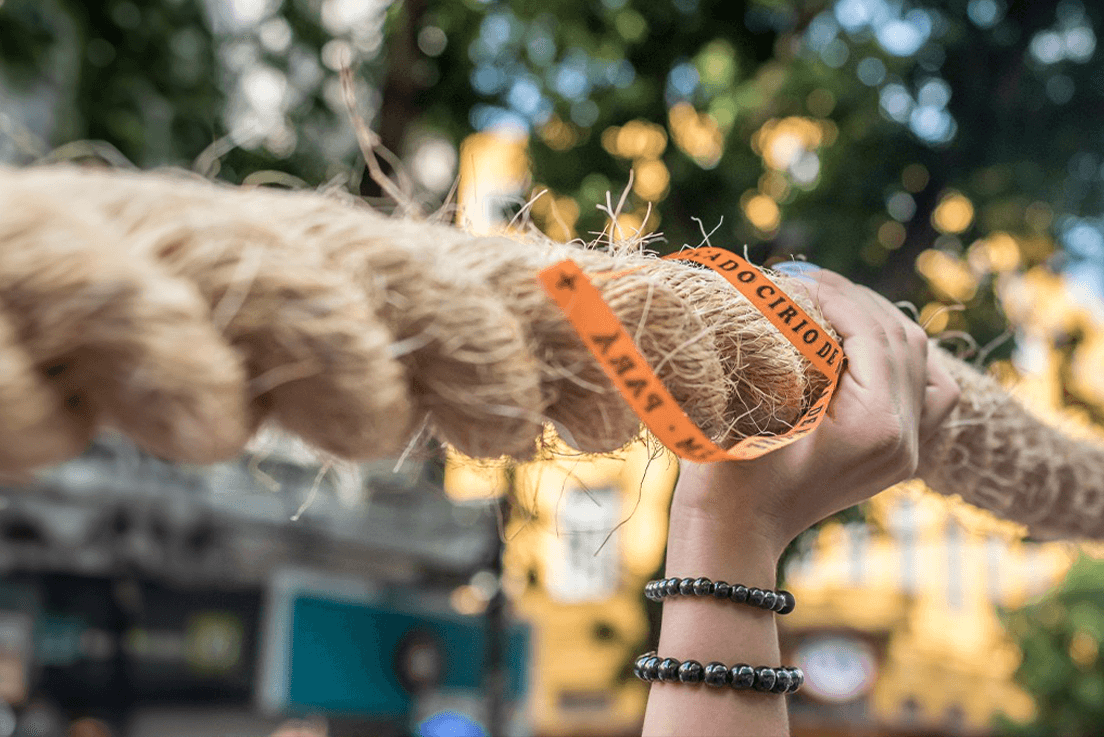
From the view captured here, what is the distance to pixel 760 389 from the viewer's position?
0.79 m

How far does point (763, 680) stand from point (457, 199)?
4.36ft

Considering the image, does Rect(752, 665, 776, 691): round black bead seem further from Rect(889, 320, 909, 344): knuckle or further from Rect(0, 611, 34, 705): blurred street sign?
Rect(0, 611, 34, 705): blurred street sign

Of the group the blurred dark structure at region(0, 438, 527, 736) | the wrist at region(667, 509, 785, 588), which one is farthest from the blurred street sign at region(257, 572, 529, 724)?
the wrist at region(667, 509, 785, 588)

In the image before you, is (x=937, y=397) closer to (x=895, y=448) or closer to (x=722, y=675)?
(x=895, y=448)

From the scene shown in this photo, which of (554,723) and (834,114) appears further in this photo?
(554,723)

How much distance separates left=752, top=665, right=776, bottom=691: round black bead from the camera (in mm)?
735

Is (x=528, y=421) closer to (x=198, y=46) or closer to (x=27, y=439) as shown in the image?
(x=27, y=439)

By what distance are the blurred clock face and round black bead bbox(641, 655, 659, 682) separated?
6636mm

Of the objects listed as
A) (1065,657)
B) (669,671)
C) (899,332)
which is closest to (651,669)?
(669,671)

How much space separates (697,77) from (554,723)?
6.11 m

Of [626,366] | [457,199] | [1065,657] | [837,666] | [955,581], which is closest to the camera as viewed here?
[626,366]

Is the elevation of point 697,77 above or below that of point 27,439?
above

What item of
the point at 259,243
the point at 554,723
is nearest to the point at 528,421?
the point at 259,243

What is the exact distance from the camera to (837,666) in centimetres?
724
